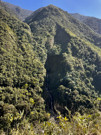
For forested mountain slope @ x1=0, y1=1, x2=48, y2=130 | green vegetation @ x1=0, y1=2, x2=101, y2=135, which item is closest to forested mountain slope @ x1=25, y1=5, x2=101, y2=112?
green vegetation @ x1=0, y1=2, x2=101, y2=135

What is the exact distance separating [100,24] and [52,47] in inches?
3651

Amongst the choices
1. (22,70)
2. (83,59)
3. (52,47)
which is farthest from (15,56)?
(83,59)

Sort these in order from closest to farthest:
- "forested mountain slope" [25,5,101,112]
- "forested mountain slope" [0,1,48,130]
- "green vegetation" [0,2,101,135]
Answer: "forested mountain slope" [0,1,48,130] < "green vegetation" [0,2,101,135] < "forested mountain slope" [25,5,101,112]

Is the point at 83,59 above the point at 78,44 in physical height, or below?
below

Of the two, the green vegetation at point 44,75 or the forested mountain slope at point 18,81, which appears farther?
the green vegetation at point 44,75

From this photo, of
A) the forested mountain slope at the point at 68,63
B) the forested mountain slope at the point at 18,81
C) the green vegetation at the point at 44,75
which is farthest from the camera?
the forested mountain slope at the point at 68,63

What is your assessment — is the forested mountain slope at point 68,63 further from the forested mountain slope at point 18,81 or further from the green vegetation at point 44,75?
the forested mountain slope at point 18,81

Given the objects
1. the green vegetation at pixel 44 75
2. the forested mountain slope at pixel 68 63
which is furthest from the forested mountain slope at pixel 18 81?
the forested mountain slope at pixel 68 63

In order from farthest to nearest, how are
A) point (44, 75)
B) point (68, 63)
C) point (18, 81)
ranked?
1. point (68, 63)
2. point (44, 75)
3. point (18, 81)

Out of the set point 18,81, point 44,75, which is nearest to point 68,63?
point 44,75

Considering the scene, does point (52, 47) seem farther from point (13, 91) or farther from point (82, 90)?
point (13, 91)

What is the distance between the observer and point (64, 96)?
44.0 metres

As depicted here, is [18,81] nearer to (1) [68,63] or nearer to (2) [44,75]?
(2) [44,75]

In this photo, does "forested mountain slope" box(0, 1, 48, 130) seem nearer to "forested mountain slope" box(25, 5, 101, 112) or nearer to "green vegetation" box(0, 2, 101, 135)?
"green vegetation" box(0, 2, 101, 135)
